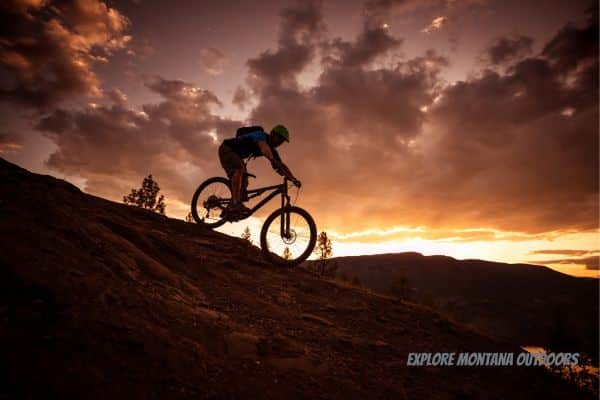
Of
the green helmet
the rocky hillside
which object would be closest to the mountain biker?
the green helmet

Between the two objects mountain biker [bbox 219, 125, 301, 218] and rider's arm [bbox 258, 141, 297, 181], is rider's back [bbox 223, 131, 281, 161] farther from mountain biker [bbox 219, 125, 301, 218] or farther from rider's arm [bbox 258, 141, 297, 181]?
rider's arm [bbox 258, 141, 297, 181]

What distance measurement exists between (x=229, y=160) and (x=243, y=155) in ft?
1.43

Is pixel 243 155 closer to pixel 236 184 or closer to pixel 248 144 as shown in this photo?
pixel 248 144

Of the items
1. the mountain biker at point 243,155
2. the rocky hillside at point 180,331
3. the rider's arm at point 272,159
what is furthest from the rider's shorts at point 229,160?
the rocky hillside at point 180,331

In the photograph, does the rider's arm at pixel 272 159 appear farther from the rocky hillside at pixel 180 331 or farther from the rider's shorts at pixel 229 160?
the rocky hillside at pixel 180 331

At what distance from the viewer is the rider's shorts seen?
8.10 meters

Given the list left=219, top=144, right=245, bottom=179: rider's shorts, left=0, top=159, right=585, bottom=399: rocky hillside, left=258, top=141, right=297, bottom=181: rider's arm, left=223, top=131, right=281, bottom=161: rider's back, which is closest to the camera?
left=0, top=159, right=585, bottom=399: rocky hillside

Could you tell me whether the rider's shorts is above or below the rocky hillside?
above

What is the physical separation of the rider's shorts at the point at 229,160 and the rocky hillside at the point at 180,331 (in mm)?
2625

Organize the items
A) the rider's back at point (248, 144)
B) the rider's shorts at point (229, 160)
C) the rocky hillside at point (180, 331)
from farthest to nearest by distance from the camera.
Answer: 1. the rider's shorts at point (229, 160)
2. the rider's back at point (248, 144)
3. the rocky hillside at point (180, 331)

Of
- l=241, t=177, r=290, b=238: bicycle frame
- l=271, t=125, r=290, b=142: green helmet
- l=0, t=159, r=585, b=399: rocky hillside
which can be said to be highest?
l=271, t=125, r=290, b=142: green helmet

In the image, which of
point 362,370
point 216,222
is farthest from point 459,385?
point 216,222

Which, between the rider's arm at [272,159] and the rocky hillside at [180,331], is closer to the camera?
the rocky hillside at [180,331]

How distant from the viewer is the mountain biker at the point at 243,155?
761 centimetres
